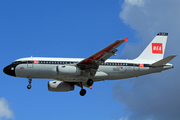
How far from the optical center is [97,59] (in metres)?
41.5

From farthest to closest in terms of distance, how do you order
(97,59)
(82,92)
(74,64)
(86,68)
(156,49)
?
(156,49), (82,92), (86,68), (74,64), (97,59)

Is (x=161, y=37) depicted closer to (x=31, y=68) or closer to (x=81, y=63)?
(x=81, y=63)

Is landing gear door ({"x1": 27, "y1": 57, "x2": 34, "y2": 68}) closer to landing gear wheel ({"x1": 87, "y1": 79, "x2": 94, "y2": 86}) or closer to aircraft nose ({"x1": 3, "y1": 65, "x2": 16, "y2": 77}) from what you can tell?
aircraft nose ({"x1": 3, "y1": 65, "x2": 16, "y2": 77})

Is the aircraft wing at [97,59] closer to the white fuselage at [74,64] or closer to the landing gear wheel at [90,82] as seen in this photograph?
the white fuselage at [74,64]

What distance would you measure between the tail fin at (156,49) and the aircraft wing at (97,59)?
333 inches

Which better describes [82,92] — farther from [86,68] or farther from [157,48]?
[157,48]

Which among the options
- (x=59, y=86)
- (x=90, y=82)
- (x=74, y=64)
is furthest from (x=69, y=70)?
(x=59, y=86)

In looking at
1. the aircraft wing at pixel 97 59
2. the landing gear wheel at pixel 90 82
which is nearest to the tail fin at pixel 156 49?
the aircraft wing at pixel 97 59

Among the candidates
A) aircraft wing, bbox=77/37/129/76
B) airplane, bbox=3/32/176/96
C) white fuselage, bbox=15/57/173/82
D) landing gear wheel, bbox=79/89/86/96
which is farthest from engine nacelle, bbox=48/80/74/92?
aircraft wing, bbox=77/37/129/76

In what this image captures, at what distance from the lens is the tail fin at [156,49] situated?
4798cm

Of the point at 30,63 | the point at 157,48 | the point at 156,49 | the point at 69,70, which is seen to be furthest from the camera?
the point at 157,48

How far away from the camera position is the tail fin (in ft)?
157

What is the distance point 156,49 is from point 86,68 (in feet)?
43.0

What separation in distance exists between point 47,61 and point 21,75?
13.5ft
